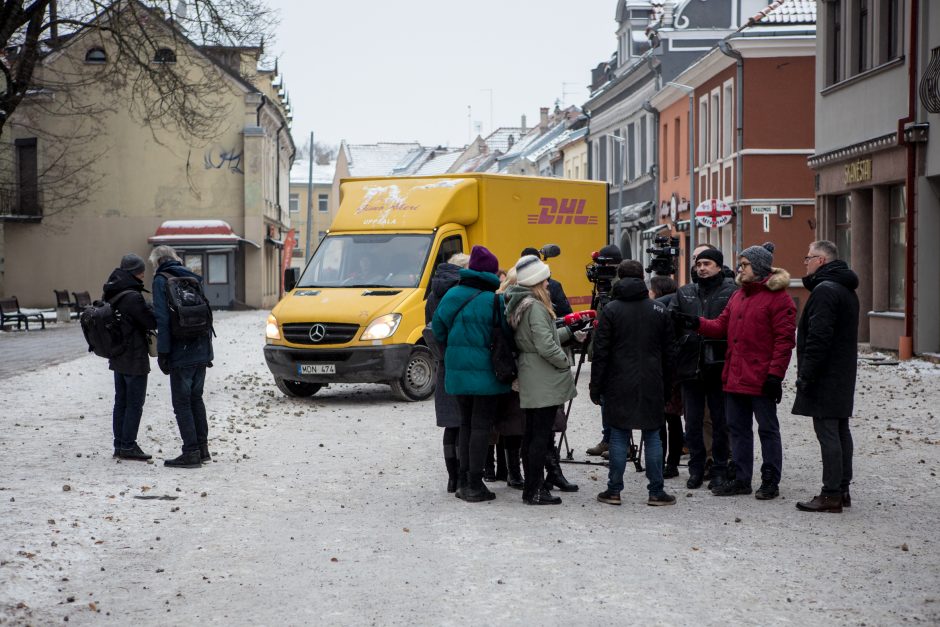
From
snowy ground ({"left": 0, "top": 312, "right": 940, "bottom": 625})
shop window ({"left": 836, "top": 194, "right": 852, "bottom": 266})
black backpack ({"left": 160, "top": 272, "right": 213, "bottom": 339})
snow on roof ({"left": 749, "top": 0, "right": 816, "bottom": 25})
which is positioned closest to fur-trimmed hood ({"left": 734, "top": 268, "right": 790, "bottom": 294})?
snowy ground ({"left": 0, "top": 312, "right": 940, "bottom": 625})

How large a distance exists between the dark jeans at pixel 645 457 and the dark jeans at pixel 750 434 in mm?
581

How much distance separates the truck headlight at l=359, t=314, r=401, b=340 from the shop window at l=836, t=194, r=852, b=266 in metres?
12.7

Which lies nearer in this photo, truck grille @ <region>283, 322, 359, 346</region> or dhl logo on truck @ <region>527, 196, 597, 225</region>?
truck grille @ <region>283, 322, 359, 346</region>

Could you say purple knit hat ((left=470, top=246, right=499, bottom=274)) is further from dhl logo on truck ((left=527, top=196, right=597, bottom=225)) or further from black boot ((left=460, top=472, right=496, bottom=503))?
dhl logo on truck ((left=527, top=196, right=597, bottom=225))

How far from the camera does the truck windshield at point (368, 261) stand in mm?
15977

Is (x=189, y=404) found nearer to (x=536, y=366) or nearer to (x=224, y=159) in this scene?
(x=536, y=366)

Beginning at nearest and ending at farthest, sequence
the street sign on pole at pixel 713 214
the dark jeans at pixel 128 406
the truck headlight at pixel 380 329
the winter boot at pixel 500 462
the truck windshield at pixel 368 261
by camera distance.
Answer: the winter boot at pixel 500 462, the dark jeans at pixel 128 406, the truck headlight at pixel 380 329, the truck windshield at pixel 368 261, the street sign on pole at pixel 713 214

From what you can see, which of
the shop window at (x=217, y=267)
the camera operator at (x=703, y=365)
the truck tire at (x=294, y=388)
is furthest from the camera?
the shop window at (x=217, y=267)

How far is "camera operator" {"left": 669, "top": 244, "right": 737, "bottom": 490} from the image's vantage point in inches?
361

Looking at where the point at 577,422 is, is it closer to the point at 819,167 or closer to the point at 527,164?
the point at 819,167

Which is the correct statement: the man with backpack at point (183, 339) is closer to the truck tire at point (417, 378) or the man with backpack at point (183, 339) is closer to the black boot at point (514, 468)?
the black boot at point (514, 468)

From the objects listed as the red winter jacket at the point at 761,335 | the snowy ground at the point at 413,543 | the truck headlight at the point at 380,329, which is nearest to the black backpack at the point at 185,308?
the snowy ground at the point at 413,543

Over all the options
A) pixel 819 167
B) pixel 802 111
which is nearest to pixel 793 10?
pixel 802 111

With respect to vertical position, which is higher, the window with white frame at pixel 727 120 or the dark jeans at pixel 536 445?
the window with white frame at pixel 727 120
